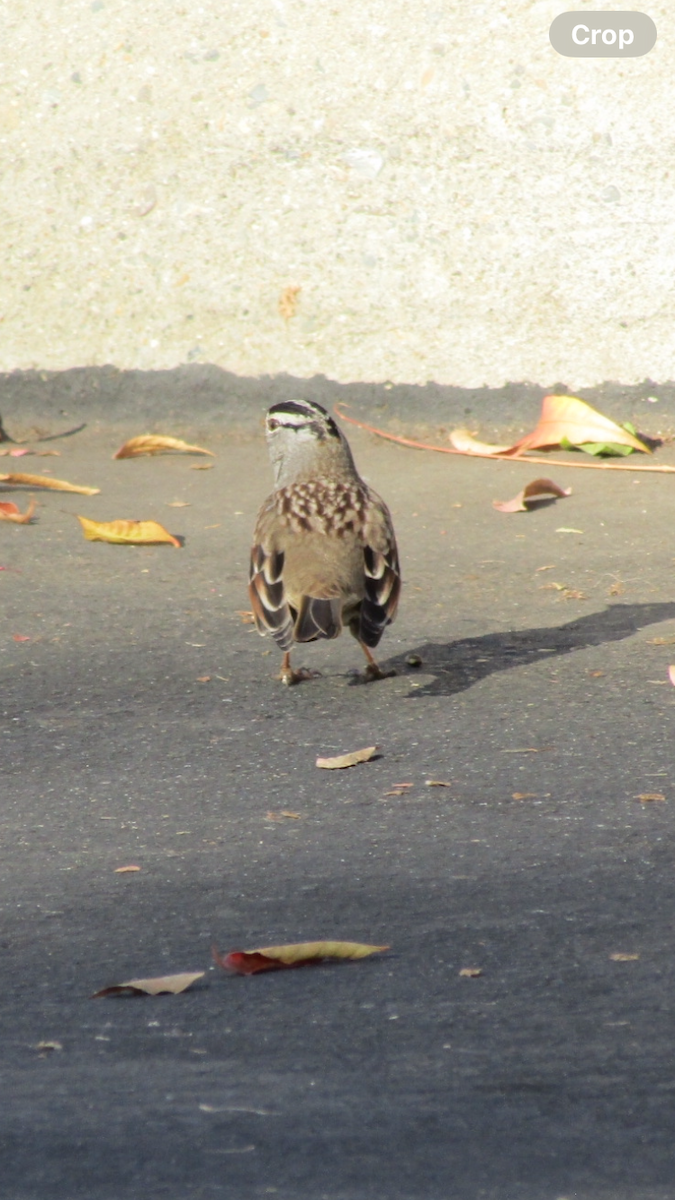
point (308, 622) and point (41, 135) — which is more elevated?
point (41, 135)

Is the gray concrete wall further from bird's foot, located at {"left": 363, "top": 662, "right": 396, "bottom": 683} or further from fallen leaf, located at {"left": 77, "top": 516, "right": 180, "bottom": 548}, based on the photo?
bird's foot, located at {"left": 363, "top": 662, "right": 396, "bottom": 683}

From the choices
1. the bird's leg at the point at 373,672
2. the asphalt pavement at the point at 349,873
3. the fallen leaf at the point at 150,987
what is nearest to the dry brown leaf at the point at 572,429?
the asphalt pavement at the point at 349,873

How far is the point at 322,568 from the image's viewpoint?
4266mm

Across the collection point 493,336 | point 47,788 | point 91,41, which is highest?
point 91,41

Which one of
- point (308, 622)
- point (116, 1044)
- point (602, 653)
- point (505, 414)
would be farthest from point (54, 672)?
point (505, 414)

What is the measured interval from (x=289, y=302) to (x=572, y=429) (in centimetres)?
170

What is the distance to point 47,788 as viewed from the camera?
138 inches

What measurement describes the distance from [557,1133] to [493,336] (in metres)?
5.94

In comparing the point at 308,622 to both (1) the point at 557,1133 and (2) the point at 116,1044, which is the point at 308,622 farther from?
(1) the point at 557,1133

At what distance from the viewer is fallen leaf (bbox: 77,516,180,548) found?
19.2ft

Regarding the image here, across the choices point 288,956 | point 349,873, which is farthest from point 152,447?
point 288,956

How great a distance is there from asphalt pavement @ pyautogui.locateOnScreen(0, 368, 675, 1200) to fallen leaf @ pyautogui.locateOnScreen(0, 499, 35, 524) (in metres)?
0.14

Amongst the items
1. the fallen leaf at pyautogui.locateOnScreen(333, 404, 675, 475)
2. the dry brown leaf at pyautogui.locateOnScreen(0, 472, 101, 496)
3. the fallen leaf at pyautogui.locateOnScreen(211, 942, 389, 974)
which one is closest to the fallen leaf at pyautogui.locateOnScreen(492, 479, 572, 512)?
the fallen leaf at pyautogui.locateOnScreen(333, 404, 675, 475)

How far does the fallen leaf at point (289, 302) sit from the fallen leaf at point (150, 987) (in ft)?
18.4
